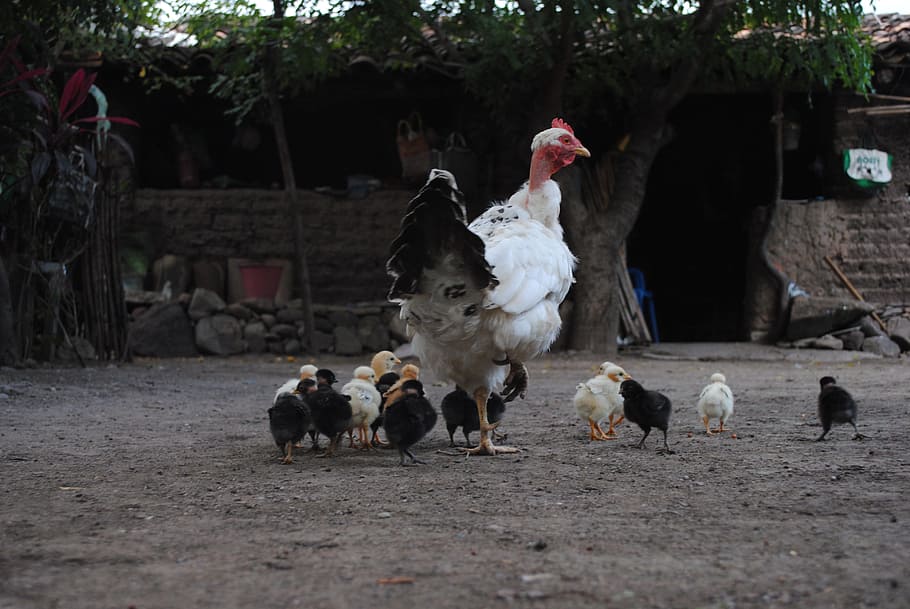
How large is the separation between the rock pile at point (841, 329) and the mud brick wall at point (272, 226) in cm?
538

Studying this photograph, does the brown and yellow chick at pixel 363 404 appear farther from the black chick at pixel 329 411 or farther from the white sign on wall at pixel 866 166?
the white sign on wall at pixel 866 166

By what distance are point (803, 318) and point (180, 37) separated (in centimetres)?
902

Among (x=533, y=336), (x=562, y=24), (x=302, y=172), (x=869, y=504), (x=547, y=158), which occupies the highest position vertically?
(x=562, y=24)

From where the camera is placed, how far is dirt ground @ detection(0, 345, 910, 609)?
92.6 inches

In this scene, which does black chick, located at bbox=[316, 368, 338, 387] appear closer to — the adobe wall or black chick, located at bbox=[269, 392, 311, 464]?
black chick, located at bbox=[269, 392, 311, 464]

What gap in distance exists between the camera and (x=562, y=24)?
382 inches

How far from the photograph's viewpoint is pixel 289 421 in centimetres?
440

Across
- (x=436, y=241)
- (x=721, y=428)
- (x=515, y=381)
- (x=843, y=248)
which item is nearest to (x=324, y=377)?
(x=515, y=381)

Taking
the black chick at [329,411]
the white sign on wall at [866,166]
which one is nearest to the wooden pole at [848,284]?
the white sign on wall at [866,166]

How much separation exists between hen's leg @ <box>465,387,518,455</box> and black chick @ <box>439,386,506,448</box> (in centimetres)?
12

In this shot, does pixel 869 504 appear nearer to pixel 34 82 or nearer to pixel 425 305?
pixel 425 305

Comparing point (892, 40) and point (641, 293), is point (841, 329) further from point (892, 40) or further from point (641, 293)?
point (892, 40)

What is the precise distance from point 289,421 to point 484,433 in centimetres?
100

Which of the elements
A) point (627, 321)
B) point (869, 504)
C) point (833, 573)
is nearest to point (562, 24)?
point (627, 321)
